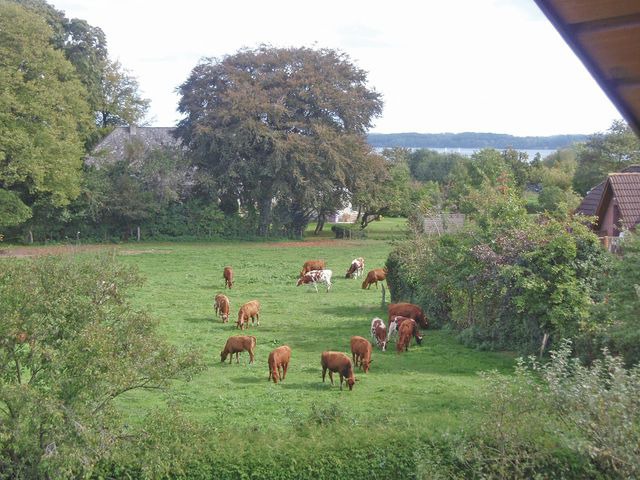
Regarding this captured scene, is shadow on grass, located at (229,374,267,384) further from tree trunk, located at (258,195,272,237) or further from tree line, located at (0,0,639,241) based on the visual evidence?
tree trunk, located at (258,195,272,237)

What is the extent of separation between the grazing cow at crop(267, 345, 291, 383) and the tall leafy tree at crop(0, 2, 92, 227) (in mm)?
27840

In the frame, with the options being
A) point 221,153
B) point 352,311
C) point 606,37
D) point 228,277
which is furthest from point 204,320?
point 221,153

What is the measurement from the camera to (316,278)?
30.0 meters

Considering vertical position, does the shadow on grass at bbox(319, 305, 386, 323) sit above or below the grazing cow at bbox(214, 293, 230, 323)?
below

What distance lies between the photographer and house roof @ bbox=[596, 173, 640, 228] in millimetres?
29281

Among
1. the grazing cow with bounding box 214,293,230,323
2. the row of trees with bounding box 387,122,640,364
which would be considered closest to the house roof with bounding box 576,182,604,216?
the row of trees with bounding box 387,122,640,364

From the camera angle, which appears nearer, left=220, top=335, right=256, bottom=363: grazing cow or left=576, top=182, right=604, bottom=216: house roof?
left=220, top=335, right=256, bottom=363: grazing cow

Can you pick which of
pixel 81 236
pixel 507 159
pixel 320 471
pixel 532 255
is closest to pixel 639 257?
pixel 532 255

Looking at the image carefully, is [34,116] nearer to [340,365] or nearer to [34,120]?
[34,120]

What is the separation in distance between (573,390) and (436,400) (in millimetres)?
4693

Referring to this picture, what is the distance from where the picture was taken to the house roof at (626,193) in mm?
29281

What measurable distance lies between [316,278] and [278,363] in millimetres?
13910

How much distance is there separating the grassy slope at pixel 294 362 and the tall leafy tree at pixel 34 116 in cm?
965

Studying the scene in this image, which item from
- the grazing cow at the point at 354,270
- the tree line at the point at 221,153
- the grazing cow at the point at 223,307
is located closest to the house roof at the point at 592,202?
the tree line at the point at 221,153
